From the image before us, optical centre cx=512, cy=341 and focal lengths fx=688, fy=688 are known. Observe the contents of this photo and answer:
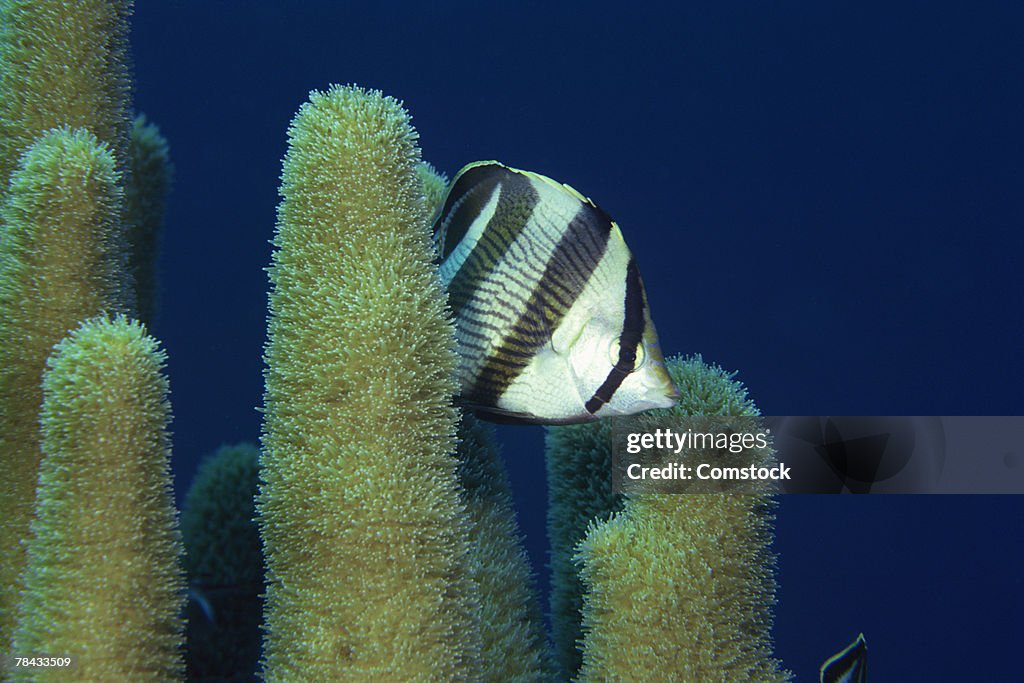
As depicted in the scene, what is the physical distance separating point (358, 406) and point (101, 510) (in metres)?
0.45

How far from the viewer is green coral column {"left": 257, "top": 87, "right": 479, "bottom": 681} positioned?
1252 mm

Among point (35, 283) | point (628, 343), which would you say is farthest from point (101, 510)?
point (628, 343)

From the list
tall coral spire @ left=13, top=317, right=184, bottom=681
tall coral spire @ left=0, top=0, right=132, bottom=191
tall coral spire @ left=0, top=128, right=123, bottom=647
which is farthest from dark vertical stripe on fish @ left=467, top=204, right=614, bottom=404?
tall coral spire @ left=0, top=0, right=132, bottom=191

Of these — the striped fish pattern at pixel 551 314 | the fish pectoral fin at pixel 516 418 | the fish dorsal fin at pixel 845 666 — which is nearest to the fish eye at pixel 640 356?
the striped fish pattern at pixel 551 314

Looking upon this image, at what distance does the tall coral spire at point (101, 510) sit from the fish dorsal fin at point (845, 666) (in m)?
1.87

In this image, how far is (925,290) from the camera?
21188mm

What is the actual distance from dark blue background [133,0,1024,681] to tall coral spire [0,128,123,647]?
1373cm

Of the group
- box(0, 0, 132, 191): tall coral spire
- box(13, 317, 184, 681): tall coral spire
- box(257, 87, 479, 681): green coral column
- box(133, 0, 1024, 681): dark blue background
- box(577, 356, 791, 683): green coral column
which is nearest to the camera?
box(13, 317, 184, 681): tall coral spire

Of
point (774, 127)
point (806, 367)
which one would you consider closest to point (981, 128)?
point (774, 127)

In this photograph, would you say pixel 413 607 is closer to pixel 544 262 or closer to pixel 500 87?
pixel 544 262

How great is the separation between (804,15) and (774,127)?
445 cm

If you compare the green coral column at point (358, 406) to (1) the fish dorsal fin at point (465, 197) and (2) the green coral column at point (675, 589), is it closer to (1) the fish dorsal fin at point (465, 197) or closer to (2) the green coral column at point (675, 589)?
(1) the fish dorsal fin at point (465, 197)

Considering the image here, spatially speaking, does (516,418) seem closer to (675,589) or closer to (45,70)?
(675,589)

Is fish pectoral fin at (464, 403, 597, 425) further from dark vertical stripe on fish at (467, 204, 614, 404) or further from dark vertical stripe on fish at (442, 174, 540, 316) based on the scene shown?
dark vertical stripe on fish at (442, 174, 540, 316)
